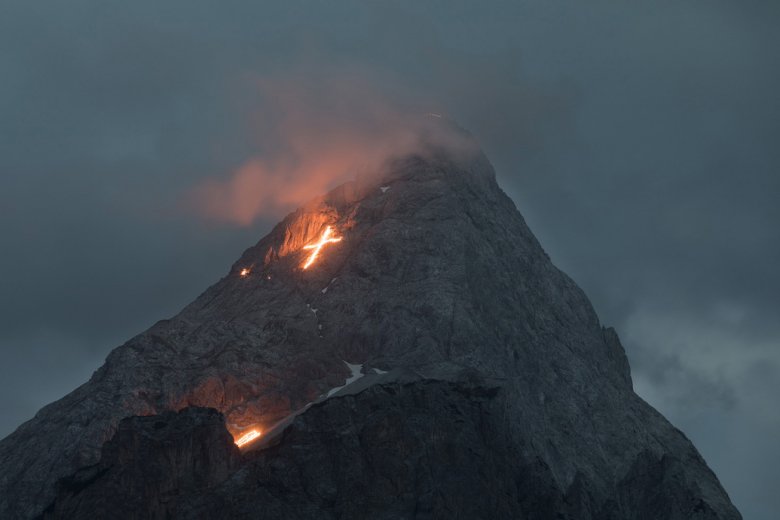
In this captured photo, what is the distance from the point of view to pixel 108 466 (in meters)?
198

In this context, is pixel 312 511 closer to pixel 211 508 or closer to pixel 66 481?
pixel 211 508

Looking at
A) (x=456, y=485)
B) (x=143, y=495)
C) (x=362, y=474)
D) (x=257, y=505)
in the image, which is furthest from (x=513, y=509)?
(x=143, y=495)

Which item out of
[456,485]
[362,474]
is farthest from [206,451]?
[456,485]

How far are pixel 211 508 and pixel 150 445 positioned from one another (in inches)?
534

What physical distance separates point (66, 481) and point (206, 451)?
18987 millimetres

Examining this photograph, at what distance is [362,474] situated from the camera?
7692 inches

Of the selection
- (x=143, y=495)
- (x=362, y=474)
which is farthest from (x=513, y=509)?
(x=143, y=495)

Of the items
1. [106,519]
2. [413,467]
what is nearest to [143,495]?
[106,519]

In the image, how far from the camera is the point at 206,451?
656 ft

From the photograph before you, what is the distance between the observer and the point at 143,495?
195m

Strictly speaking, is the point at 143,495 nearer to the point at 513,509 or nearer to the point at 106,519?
the point at 106,519

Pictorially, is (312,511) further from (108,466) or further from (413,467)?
(108,466)

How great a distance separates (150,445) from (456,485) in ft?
134

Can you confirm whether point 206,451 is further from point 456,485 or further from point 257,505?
point 456,485
